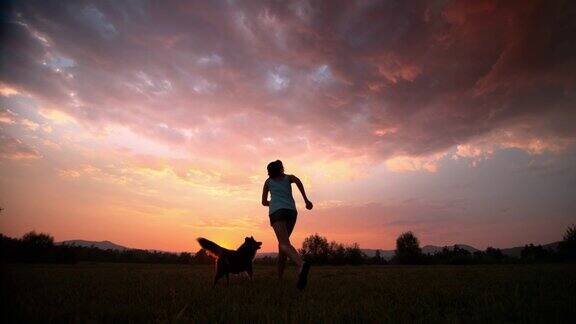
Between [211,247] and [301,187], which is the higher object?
[301,187]

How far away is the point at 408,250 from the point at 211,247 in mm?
38809

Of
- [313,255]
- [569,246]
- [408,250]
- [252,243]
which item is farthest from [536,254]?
[252,243]

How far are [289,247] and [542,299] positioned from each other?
3.77 metres

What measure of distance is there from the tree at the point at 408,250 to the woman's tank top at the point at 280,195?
3490cm

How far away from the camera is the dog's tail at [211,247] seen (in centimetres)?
743

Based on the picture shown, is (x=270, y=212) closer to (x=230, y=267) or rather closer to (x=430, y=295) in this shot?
(x=230, y=267)

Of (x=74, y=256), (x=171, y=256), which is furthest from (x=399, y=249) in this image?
(x=74, y=256)

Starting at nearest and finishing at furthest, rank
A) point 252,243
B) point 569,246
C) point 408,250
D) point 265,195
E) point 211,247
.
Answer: point 265,195, point 211,247, point 252,243, point 569,246, point 408,250

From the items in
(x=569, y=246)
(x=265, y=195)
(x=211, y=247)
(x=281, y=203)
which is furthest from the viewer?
(x=569, y=246)

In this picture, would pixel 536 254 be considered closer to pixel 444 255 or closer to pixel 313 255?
pixel 444 255

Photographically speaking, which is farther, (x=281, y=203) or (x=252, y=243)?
(x=252, y=243)

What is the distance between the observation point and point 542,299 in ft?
14.3

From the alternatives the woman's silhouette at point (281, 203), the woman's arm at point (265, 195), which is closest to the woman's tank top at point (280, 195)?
the woman's silhouette at point (281, 203)

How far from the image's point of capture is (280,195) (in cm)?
673
